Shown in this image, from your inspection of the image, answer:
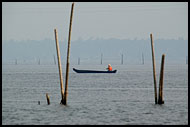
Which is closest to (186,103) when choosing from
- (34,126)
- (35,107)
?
(35,107)

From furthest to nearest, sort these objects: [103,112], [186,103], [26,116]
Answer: [186,103]
[103,112]
[26,116]

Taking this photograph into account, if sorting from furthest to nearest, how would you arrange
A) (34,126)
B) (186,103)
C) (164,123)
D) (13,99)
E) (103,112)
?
(13,99) → (186,103) → (103,112) → (164,123) → (34,126)

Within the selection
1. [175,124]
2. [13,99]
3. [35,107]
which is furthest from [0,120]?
[13,99]

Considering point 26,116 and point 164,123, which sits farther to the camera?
point 26,116

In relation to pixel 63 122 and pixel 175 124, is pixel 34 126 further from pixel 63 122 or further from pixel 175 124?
pixel 175 124

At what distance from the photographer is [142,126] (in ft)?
96.6

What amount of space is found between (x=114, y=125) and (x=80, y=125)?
1980 mm

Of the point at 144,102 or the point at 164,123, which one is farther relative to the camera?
the point at 144,102

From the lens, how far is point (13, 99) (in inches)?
1896

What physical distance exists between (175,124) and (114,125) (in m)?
3.67

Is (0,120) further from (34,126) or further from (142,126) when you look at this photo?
(142,126)

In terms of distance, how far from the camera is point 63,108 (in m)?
38.2

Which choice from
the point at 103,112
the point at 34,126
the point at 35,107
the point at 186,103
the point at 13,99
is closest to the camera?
the point at 34,126

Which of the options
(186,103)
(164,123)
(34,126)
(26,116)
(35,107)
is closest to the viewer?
(34,126)
